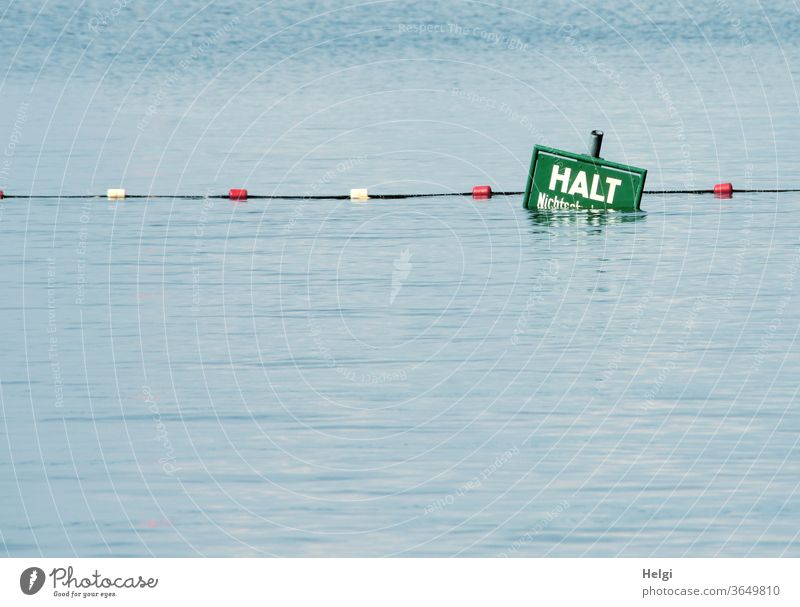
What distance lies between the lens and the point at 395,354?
76.8ft

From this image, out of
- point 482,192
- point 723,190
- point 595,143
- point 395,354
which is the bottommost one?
point 395,354

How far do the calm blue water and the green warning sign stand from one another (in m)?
0.59

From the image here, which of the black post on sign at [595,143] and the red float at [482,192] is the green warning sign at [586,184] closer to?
the black post on sign at [595,143]

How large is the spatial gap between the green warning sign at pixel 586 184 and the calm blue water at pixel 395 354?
586mm

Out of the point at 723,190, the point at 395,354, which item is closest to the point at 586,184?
the point at 723,190

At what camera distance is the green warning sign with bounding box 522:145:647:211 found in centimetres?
3647

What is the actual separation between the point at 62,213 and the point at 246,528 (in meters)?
24.1

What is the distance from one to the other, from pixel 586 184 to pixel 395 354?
45.6 ft

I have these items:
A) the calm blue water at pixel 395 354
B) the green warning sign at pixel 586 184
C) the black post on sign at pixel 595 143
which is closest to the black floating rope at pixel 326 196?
the calm blue water at pixel 395 354

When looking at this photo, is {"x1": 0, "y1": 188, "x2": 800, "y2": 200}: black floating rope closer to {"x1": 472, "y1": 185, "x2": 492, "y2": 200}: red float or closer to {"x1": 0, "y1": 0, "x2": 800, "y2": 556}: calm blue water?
{"x1": 472, "y1": 185, "x2": 492, "y2": 200}: red float

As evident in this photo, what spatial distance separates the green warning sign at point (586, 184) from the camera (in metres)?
36.5

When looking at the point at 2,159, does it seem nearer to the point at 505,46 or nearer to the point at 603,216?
the point at 603,216

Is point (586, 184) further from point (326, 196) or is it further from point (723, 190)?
point (326, 196)

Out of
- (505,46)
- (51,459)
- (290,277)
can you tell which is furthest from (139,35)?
(51,459)
